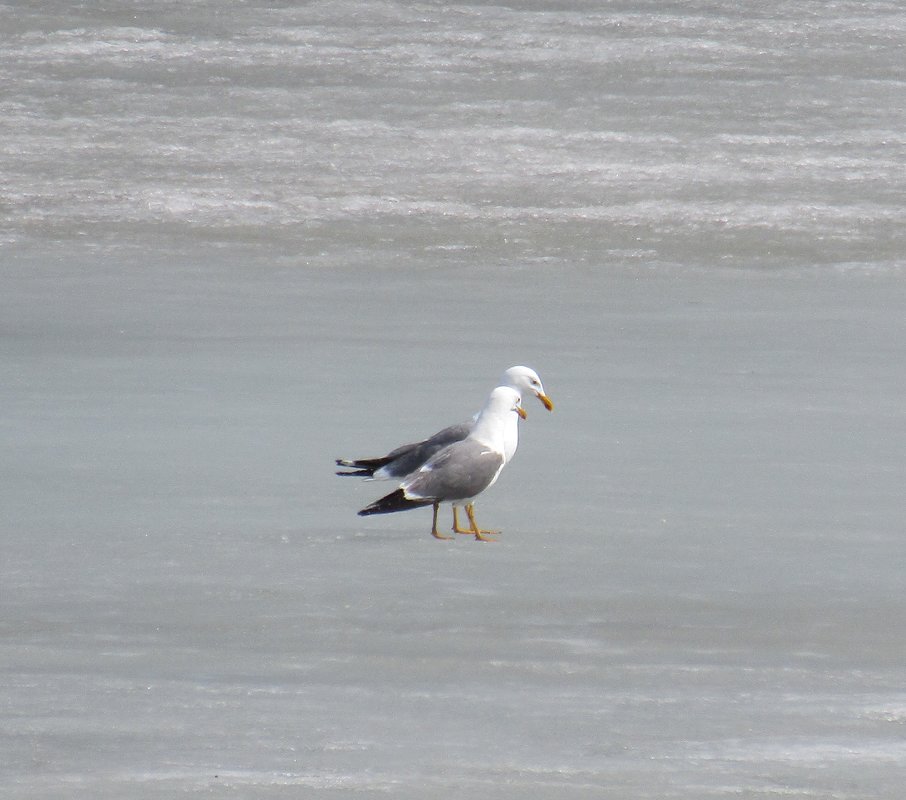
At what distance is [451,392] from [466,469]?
1.57 m

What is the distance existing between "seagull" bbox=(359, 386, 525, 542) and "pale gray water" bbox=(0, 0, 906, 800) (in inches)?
5.4

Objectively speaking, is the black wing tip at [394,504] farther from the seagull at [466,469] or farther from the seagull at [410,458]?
the seagull at [410,458]

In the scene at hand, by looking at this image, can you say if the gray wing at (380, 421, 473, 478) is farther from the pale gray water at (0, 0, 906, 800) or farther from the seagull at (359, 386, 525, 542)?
the pale gray water at (0, 0, 906, 800)

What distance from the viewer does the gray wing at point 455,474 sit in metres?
4.79

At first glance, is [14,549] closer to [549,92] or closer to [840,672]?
[840,672]

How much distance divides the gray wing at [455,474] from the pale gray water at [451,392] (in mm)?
174

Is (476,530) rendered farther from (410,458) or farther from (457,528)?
(410,458)

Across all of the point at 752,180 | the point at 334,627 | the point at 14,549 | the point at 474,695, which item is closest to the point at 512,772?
the point at 474,695

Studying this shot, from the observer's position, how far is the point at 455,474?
4832 millimetres

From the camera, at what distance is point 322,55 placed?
12.3m

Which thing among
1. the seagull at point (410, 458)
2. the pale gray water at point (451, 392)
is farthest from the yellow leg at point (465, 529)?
the pale gray water at point (451, 392)

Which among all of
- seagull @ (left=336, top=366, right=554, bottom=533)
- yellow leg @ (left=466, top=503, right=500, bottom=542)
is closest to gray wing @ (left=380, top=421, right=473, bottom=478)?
seagull @ (left=336, top=366, right=554, bottom=533)

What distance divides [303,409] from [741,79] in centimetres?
678

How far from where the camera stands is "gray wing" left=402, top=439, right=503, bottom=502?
479 cm
